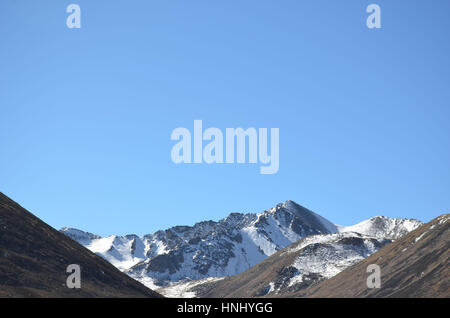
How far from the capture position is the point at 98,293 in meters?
188
